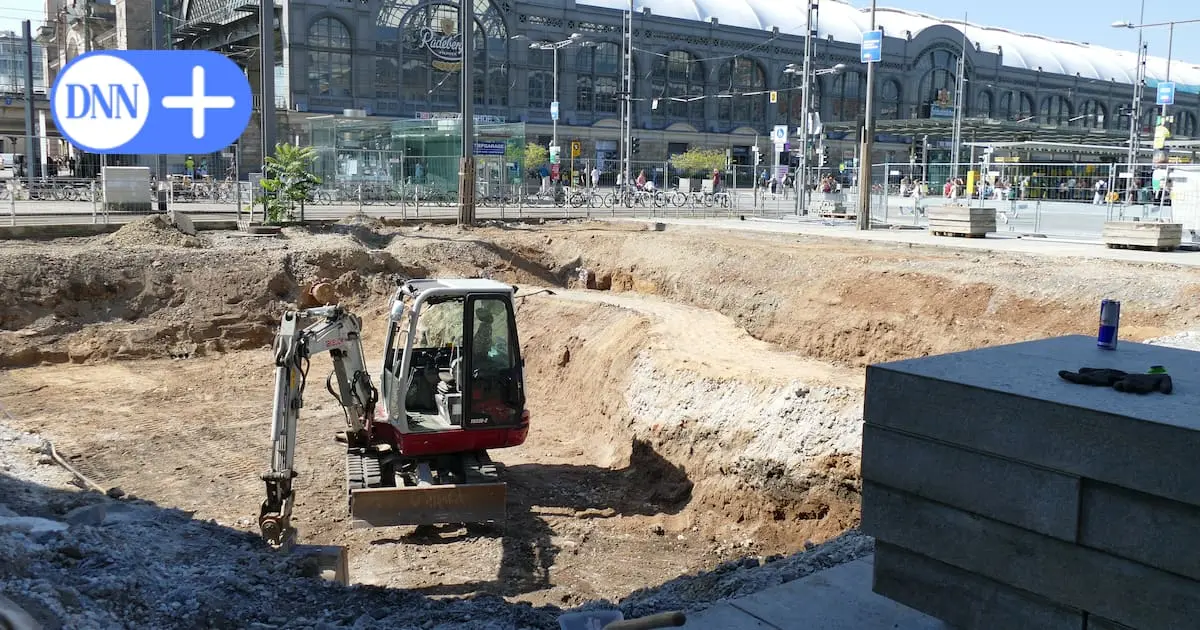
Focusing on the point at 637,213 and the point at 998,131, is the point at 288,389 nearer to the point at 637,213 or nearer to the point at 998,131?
the point at 637,213

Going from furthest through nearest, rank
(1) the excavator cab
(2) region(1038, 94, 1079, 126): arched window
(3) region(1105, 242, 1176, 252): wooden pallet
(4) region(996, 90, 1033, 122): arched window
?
(2) region(1038, 94, 1079, 126): arched window → (4) region(996, 90, 1033, 122): arched window → (3) region(1105, 242, 1176, 252): wooden pallet → (1) the excavator cab

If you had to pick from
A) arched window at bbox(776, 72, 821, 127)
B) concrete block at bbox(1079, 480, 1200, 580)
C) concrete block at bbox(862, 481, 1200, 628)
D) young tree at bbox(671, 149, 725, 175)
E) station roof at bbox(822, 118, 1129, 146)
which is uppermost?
arched window at bbox(776, 72, 821, 127)

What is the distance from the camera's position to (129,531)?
778 cm

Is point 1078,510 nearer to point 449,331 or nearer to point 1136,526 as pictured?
point 1136,526

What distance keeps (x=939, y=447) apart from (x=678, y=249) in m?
19.2

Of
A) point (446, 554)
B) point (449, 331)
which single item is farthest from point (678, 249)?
point (446, 554)

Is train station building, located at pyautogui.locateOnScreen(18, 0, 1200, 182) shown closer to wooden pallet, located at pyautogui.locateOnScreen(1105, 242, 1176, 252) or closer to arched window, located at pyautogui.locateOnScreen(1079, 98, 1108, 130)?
arched window, located at pyautogui.locateOnScreen(1079, 98, 1108, 130)

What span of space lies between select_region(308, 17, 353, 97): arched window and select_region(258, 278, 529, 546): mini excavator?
1980 inches

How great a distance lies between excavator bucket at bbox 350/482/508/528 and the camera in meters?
10.4

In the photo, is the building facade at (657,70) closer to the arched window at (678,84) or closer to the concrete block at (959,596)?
the arched window at (678,84)

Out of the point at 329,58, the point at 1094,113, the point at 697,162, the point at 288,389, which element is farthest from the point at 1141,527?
the point at 1094,113

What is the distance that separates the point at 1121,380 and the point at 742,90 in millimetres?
72995

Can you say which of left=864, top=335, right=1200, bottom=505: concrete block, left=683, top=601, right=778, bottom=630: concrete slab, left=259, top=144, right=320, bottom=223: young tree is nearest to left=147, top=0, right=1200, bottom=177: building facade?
left=259, top=144, right=320, bottom=223: young tree

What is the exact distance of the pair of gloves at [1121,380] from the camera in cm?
437
